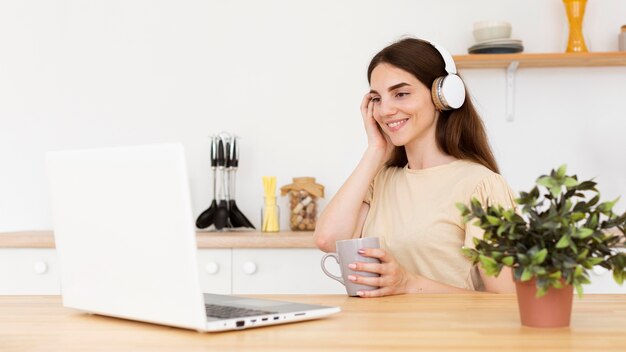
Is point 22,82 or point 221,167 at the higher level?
point 22,82

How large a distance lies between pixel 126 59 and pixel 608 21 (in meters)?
1.99

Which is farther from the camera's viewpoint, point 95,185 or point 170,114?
point 170,114

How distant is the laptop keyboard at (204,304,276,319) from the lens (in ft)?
4.17

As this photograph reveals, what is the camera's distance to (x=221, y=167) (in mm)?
3412

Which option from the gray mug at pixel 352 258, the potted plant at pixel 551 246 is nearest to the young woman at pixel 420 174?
the gray mug at pixel 352 258

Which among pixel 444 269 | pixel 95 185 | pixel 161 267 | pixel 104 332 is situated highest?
pixel 95 185

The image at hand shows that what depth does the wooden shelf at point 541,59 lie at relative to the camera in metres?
3.21

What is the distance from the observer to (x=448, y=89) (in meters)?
2.15

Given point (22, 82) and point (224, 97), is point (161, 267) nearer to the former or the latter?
point (224, 97)

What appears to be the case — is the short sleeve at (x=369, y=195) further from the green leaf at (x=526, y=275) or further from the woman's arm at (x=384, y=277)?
the green leaf at (x=526, y=275)

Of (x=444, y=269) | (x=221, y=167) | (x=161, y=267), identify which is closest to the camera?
(x=161, y=267)

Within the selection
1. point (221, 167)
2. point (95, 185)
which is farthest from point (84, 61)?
point (95, 185)

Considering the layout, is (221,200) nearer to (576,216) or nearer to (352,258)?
(352,258)

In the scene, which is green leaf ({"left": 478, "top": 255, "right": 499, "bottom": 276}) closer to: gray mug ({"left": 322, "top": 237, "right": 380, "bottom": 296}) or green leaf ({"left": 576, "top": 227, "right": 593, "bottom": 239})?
green leaf ({"left": 576, "top": 227, "right": 593, "bottom": 239})
